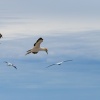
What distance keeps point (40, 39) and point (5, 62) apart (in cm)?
907

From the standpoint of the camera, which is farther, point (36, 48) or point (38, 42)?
point (36, 48)

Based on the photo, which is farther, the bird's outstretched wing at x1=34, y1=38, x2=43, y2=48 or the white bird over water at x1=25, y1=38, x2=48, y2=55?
the white bird over water at x1=25, y1=38, x2=48, y2=55

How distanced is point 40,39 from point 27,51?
2588 mm

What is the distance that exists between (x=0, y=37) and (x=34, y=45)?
4588 mm

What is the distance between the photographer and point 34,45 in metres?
134

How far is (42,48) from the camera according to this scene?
137875 millimetres

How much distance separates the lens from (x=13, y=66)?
452ft

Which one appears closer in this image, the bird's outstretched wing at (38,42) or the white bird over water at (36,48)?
the bird's outstretched wing at (38,42)

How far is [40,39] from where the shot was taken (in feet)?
431

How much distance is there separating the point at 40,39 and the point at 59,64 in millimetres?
5517

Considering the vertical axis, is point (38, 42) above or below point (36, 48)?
above

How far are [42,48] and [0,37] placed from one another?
25.3 ft

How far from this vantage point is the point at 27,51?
133 m

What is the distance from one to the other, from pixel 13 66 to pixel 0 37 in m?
6.74
